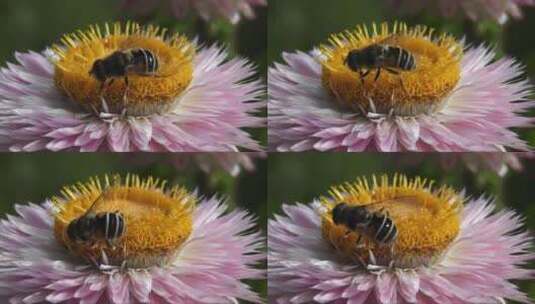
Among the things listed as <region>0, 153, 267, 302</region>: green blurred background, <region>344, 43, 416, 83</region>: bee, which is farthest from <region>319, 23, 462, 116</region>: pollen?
<region>0, 153, 267, 302</region>: green blurred background

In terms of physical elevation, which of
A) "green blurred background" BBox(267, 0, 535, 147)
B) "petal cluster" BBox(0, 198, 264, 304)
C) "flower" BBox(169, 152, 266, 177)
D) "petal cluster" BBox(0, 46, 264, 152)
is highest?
"green blurred background" BBox(267, 0, 535, 147)

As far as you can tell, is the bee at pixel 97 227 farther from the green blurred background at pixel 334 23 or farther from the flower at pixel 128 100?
the green blurred background at pixel 334 23

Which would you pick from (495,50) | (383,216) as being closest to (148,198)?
(383,216)

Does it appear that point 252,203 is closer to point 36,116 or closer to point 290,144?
point 290,144

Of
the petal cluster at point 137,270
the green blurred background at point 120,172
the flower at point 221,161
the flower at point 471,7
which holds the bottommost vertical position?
the petal cluster at point 137,270

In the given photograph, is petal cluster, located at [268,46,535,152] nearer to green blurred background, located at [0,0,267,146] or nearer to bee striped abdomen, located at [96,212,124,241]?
green blurred background, located at [0,0,267,146]

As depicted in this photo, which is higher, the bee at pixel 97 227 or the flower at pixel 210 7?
the flower at pixel 210 7

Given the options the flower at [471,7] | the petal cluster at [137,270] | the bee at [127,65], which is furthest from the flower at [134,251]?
the flower at [471,7]
